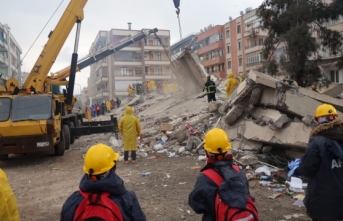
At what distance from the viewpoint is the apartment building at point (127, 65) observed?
181ft

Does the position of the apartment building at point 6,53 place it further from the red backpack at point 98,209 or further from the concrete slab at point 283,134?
the red backpack at point 98,209

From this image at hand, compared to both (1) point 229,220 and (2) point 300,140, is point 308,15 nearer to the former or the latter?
(2) point 300,140

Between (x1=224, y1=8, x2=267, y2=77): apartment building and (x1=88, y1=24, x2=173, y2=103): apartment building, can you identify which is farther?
(x1=88, y1=24, x2=173, y2=103): apartment building

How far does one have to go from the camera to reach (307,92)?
8.15 m

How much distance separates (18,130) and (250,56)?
3675 cm

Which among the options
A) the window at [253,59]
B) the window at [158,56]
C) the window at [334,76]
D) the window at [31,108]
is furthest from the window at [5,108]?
the window at [158,56]

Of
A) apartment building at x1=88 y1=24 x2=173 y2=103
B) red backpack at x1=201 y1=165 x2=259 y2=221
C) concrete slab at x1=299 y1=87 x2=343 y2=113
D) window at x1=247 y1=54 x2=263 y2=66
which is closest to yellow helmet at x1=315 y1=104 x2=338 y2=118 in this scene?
red backpack at x1=201 y1=165 x2=259 y2=221

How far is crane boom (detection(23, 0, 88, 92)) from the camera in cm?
1174

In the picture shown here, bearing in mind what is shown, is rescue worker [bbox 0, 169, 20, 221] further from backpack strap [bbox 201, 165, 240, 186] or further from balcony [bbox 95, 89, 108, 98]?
balcony [bbox 95, 89, 108, 98]

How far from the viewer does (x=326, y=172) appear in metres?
2.95

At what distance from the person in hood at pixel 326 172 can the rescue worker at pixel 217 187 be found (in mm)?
990

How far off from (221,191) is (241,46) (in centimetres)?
4342

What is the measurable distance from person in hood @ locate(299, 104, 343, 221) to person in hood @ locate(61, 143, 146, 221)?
1.69 metres

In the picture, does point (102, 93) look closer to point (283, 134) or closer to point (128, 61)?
point (128, 61)
